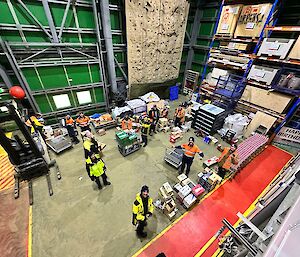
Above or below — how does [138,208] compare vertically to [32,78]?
below

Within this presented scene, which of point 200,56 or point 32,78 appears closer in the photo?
→ point 32,78

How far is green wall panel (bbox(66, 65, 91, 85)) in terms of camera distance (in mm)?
8508

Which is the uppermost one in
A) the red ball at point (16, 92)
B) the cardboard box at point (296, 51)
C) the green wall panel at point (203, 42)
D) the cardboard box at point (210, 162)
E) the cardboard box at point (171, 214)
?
the cardboard box at point (296, 51)

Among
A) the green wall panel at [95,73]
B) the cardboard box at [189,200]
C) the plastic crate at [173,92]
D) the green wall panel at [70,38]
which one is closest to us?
the cardboard box at [189,200]

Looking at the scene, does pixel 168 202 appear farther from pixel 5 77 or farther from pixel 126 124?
pixel 5 77

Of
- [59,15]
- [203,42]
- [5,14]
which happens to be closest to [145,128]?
[59,15]

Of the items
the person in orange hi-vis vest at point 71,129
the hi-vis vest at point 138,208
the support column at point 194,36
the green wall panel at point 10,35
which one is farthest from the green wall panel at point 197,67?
the hi-vis vest at point 138,208

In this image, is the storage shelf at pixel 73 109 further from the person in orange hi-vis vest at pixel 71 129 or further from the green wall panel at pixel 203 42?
the green wall panel at pixel 203 42

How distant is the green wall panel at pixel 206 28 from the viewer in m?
11.2

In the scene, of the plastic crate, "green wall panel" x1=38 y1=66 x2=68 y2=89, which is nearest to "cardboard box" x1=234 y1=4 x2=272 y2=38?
the plastic crate

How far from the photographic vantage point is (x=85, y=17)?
788cm

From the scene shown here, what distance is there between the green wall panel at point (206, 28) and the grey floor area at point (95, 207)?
9.69 m

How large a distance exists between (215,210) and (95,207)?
13.2ft

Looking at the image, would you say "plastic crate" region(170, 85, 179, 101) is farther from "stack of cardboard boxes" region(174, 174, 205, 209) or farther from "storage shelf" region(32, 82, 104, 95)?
"stack of cardboard boxes" region(174, 174, 205, 209)
